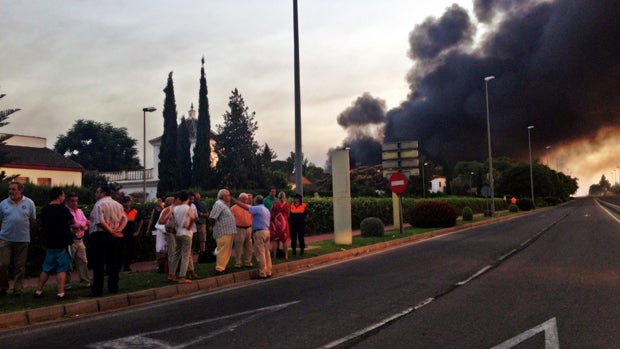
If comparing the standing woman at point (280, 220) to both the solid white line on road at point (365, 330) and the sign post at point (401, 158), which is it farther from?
the sign post at point (401, 158)

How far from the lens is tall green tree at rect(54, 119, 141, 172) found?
7144 centimetres

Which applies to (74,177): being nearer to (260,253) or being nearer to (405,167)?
(405,167)

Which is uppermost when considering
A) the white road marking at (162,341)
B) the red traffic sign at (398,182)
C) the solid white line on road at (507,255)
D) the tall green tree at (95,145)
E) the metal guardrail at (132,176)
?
the tall green tree at (95,145)

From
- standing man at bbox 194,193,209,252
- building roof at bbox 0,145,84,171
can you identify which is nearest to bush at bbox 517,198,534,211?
building roof at bbox 0,145,84,171

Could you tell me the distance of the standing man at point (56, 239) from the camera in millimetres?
7543

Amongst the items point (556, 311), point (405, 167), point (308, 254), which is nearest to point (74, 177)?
point (405, 167)

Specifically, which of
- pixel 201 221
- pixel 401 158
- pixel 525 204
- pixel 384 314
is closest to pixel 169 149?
pixel 401 158

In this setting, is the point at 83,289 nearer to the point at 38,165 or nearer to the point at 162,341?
the point at 162,341

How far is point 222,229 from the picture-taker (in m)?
10.1

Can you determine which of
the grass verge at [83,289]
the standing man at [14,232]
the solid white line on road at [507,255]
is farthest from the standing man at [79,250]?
the solid white line on road at [507,255]

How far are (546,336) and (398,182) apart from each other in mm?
15525

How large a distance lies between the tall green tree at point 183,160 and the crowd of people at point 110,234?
34711 mm

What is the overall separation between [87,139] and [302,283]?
239 ft

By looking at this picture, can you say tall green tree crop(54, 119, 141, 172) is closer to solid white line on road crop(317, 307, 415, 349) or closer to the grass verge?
the grass verge
